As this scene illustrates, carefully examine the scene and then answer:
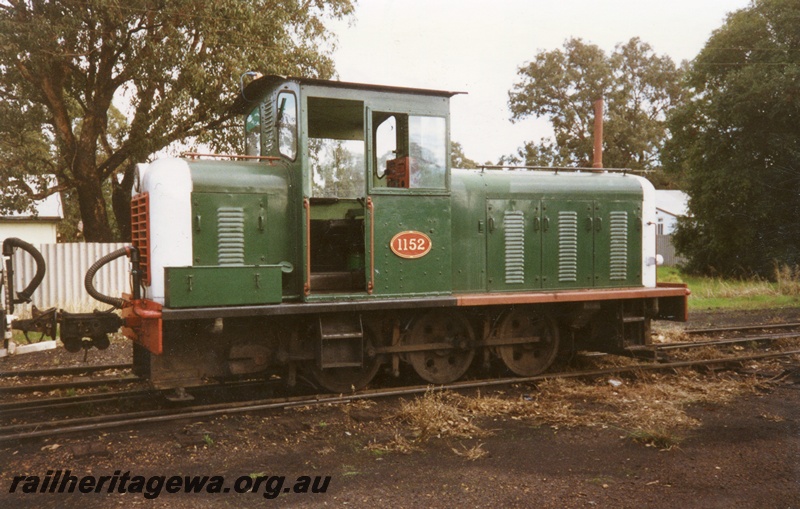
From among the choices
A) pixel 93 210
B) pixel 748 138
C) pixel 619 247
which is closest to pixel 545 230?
pixel 619 247

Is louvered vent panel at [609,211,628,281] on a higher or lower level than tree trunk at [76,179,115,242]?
lower

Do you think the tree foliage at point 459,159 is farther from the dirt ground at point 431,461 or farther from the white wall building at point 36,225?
the dirt ground at point 431,461

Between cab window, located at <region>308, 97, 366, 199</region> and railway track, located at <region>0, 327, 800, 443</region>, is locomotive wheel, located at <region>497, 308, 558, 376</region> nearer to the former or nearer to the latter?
Answer: railway track, located at <region>0, 327, 800, 443</region>

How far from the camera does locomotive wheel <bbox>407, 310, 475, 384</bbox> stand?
7.12 metres

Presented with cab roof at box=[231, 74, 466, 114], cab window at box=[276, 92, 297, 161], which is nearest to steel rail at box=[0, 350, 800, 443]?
cab window at box=[276, 92, 297, 161]

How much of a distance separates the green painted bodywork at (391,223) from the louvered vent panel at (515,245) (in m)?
0.01

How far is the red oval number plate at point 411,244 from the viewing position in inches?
264

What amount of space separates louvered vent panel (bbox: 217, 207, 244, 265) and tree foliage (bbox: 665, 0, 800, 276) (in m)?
20.4

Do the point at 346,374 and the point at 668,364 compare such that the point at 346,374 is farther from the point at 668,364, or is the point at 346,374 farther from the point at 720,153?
the point at 720,153

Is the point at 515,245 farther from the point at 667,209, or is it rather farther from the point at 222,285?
the point at 667,209

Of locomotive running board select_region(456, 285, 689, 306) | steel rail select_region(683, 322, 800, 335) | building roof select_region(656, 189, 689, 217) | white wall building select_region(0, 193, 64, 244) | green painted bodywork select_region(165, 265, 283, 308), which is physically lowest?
steel rail select_region(683, 322, 800, 335)

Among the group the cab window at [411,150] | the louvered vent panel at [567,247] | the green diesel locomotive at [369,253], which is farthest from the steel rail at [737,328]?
the cab window at [411,150]

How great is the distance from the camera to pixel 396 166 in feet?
23.0

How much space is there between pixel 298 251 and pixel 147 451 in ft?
7.73
